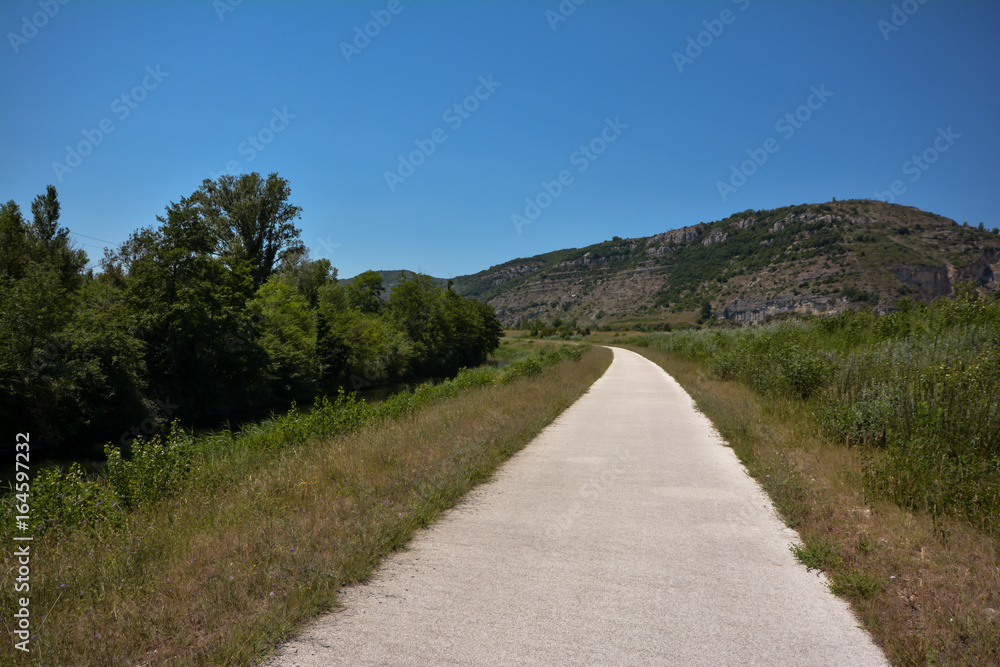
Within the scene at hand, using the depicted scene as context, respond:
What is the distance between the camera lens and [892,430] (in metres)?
7.11

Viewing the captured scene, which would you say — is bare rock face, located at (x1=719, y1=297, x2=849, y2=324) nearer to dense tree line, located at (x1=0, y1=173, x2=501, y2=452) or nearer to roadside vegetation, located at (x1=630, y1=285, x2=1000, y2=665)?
dense tree line, located at (x1=0, y1=173, x2=501, y2=452)

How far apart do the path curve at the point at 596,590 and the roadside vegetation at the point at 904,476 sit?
0.32 m

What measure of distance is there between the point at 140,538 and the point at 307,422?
605cm

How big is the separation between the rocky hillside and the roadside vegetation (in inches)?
1055

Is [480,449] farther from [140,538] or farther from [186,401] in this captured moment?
[186,401]

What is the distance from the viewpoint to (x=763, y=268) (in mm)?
103500

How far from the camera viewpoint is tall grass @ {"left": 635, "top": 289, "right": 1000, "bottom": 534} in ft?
17.4

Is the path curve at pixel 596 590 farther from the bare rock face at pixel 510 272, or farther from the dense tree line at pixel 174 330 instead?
the bare rock face at pixel 510 272

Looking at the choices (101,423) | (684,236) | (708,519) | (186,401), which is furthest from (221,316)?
(684,236)

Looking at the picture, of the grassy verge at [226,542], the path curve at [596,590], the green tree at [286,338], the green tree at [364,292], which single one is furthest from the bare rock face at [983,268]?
the grassy verge at [226,542]

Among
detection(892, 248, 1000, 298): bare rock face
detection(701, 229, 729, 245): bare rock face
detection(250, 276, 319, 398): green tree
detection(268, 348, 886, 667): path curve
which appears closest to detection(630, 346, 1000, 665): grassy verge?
detection(268, 348, 886, 667): path curve

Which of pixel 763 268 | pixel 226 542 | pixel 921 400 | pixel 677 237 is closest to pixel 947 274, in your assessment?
pixel 763 268

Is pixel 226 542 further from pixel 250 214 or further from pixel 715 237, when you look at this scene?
pixel 715 237

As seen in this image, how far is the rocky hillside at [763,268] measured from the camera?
71.4 m
